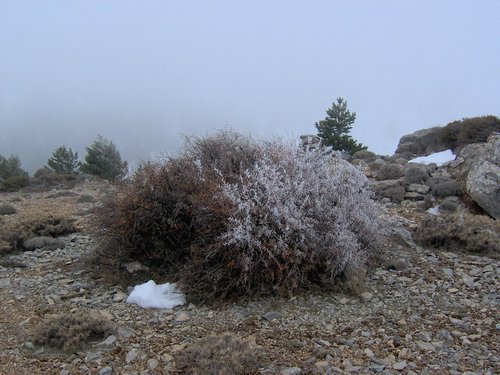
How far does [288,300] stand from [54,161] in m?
21.7

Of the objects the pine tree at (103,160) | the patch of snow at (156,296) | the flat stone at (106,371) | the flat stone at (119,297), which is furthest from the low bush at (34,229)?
the pine tree at (103,160)

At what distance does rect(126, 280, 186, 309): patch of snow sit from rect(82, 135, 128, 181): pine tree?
1596 centimetres

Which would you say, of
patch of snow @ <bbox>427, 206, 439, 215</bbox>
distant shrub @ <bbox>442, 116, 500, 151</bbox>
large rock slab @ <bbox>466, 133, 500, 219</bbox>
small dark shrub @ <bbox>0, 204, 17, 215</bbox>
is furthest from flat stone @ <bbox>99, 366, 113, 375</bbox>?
distant shrub @ <bbox>442, 116, 500, 151</bbox>

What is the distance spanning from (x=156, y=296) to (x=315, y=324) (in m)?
1.88

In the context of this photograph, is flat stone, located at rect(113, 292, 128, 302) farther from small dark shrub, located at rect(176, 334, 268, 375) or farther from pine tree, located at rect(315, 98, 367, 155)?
pine tree, located at rect(315, 98, 367, 155)

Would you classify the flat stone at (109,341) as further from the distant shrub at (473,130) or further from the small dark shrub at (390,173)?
the distant shrub at (473,130)

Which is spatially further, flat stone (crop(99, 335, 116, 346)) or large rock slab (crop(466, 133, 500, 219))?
large rock slab (crop(466, 133, 500, 219))

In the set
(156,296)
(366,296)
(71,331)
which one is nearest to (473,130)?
(366,296)

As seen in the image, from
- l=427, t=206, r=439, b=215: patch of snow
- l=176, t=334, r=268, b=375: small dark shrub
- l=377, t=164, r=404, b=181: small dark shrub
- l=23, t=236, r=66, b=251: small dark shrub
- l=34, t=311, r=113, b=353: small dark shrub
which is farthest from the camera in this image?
l=377, t=164, r=404, b=181: small dark shrub

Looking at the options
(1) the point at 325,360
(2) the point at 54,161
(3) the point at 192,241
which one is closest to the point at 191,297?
(3) the point at 192,241

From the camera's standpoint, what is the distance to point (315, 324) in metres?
4.65

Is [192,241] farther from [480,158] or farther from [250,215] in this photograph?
[480,158]

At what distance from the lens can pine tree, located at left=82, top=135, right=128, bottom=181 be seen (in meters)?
20.8

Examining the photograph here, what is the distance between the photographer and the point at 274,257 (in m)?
4.92
